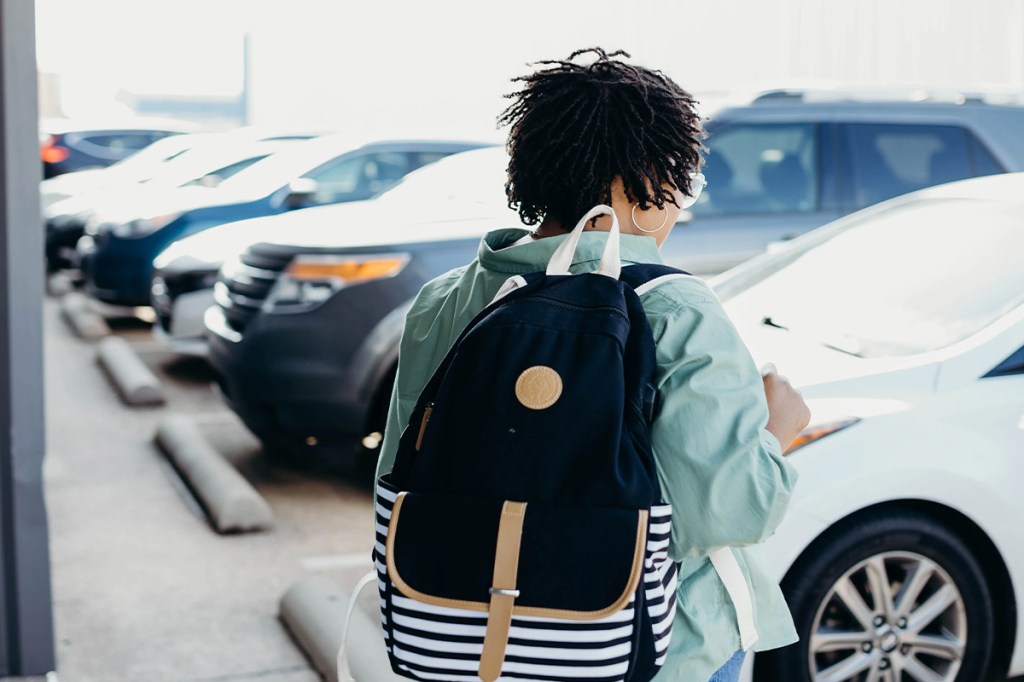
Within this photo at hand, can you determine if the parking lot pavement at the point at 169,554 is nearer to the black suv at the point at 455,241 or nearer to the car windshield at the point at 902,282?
the black suv at the point at 455,241

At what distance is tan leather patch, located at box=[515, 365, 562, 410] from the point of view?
4.91ft

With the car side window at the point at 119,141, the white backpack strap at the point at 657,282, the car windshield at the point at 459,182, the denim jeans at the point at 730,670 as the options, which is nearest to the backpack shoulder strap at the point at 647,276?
the white backpack strap at the point at 657,282

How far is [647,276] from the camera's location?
5.39ft

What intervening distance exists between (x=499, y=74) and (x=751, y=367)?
21.2m

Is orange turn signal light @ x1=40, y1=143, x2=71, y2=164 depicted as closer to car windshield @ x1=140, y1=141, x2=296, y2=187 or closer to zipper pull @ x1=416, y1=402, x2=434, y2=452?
car windshield @ x1=140, y1=141, x2=296, y2=187

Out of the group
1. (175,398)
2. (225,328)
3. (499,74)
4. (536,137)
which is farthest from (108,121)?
(536,137)

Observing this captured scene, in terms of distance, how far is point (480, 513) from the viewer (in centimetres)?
150

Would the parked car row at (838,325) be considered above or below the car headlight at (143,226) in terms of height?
above

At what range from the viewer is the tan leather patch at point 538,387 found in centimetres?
150

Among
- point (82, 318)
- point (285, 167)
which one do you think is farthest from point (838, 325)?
point (82, 318)

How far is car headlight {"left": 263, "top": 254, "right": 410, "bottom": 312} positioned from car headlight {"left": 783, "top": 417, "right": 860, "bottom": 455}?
8.56 ft

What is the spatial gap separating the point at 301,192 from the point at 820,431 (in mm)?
5106

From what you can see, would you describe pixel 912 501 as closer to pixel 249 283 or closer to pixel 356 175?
pixel 249 283

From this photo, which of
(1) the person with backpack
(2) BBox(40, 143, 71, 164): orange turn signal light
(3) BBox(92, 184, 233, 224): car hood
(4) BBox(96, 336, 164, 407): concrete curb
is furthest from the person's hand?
(2) BBox(40, 143, 71, 164): orange turn signal light
